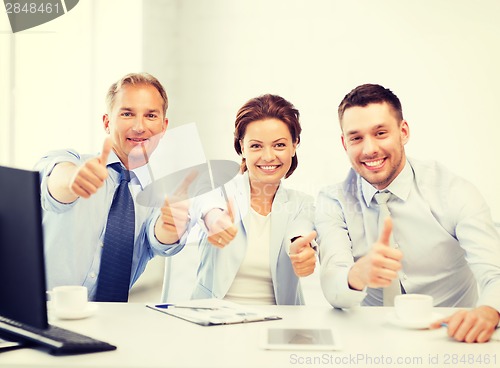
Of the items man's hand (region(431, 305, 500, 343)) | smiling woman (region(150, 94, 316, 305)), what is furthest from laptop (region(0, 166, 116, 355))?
smiling woman (region(150, 94, 316, 305))

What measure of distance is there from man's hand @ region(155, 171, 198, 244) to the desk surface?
0.45 metres

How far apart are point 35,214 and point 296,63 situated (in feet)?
6.60

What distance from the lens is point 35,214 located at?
109 centimetres

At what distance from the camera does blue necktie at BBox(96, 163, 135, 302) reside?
2143mm

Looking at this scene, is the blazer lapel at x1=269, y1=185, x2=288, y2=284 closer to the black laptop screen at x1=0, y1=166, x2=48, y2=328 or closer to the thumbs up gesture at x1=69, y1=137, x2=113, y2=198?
the thumbs up gesture at x1=69, y1=137, x2=113, y2=198

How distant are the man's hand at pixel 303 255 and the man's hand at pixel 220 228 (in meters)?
0.22

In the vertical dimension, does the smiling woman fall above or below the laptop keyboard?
above

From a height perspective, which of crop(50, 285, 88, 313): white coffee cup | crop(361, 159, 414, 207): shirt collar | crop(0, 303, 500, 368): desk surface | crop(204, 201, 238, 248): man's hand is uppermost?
crop(361, 159, 414, 207): shirt collar

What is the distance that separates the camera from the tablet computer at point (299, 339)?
126 centimetres

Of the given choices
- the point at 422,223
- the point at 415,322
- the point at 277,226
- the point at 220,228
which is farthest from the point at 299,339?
the point at 422,223

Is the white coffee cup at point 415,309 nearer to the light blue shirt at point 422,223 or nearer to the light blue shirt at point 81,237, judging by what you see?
the light blue shirt at point 422,223

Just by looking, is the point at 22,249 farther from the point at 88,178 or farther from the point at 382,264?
the point at 382,264

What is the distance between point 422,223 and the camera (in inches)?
84.4

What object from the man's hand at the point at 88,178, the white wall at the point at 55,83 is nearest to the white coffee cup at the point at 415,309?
the man's hand at the point at 88,178
